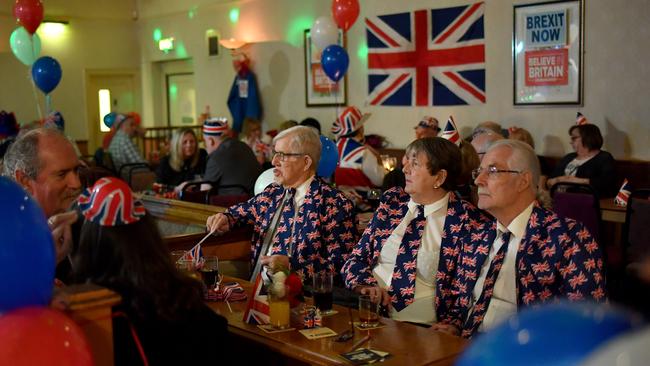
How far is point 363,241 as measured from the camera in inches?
141

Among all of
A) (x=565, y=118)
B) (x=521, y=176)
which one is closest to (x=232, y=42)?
(x=565, y=118)

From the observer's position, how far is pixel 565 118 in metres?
7.86

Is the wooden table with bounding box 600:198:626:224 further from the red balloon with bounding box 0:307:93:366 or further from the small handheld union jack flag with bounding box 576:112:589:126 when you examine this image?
the red balloon with bounding box 0:307:93:366

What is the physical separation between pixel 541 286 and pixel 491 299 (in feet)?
0.73

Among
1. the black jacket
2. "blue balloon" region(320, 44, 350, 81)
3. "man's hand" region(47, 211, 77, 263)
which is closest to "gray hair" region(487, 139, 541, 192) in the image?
"man's hand" region(47, 211, 77, 263)

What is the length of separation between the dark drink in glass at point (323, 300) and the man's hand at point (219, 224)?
1143mm

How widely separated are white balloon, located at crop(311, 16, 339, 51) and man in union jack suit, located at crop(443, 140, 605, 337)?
6.65 metres

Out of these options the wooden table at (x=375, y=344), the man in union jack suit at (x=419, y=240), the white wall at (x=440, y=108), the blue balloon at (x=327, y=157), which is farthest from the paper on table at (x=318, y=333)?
the white wall at (x=440, y=108)

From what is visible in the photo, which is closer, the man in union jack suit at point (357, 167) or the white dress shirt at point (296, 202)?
the white dress shirt at point (296, 202)

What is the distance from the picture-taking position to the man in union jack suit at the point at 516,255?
2.83 meters

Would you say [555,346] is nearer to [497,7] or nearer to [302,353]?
[302,353]

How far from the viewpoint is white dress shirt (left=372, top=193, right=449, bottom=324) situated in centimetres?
337

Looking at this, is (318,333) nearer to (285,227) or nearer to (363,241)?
(363,241)

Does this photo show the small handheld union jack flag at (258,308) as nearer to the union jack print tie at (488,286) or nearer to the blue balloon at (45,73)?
the union jack print tie at (488,286)
